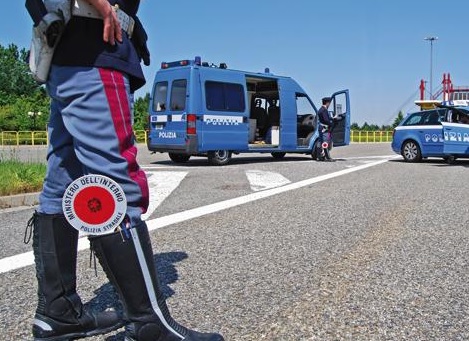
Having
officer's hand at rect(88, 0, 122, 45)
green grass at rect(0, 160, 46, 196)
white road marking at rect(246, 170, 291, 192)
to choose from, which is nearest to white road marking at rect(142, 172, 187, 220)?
white road marking at rect(246, 170, 291, 192)

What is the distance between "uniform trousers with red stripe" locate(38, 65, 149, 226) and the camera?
1.91 m

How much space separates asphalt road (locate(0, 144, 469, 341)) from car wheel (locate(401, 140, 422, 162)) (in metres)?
8.04

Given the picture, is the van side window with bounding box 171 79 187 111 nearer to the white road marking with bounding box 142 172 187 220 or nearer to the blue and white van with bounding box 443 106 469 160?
the white road marking with bounding box 142 172 187 220

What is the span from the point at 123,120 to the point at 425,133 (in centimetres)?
1320

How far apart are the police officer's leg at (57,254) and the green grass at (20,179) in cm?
449

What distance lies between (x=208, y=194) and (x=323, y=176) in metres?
3.52

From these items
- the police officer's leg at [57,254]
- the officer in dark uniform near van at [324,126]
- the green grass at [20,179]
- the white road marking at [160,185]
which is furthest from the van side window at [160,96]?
the police officer's leg at [57,254]

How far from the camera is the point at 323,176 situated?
33.2 feet

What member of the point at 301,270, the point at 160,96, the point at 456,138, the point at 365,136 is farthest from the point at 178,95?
the point at 365,136

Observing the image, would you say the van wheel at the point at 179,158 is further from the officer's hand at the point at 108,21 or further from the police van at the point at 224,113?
the officer's hand at the point at 108,21

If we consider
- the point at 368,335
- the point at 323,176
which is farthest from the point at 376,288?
the point at 323,176

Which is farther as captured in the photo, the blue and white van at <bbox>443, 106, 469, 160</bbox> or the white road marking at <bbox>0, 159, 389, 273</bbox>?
the blue and white van at <bbox>443, 106, 469, 160</bbox>

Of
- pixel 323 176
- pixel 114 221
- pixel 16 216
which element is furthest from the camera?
pixel 323 176

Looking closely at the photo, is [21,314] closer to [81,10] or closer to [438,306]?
[81,10]
